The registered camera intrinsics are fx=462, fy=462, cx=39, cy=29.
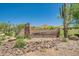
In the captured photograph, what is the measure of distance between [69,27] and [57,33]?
0.46ft

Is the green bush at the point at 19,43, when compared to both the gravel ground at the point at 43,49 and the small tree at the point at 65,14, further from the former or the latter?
the small tree at the point at 65,14

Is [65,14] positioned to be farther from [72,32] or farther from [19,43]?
[19,43]

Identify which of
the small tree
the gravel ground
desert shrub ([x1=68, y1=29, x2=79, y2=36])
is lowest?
the gravel ground

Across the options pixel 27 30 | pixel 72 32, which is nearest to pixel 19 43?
pixel 27 30

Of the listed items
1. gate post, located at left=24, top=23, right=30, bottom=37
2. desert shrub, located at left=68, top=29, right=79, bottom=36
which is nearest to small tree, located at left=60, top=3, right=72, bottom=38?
desert shrub, located at left=68, top=29, right=79, bottom=36

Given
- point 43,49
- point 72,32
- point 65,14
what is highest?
point 65,14

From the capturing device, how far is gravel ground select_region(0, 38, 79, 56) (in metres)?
4.78

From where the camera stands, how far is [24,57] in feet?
15.7

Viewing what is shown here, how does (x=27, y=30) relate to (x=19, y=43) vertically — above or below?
above

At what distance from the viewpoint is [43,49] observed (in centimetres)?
480

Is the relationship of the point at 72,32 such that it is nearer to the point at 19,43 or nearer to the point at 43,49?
the point at 43,49

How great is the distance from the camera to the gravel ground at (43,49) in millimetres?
4781

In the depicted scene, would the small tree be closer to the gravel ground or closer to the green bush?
the gravel ground

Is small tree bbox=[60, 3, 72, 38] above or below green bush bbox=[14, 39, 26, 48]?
above
